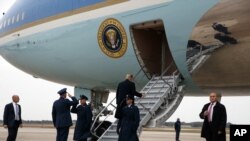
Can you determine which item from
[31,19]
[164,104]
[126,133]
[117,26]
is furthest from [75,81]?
[126,133]

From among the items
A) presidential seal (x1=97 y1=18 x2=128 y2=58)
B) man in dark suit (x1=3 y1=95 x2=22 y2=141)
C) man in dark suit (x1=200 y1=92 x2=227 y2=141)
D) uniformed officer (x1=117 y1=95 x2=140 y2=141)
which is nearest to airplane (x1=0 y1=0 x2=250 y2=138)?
presidential seal (x1=97 y1=18 x2=128 y2=58)

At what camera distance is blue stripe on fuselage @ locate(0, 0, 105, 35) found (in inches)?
520

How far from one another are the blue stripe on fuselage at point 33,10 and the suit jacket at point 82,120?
299cm

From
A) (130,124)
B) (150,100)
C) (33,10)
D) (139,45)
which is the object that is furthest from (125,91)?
(33,10)

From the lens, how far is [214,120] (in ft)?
28.6

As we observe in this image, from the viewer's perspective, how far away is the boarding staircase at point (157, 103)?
10.5 meters

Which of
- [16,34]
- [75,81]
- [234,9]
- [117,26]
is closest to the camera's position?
[234,9]

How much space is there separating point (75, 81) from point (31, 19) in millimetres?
2669

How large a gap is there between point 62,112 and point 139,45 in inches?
107

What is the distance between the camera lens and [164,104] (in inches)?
429

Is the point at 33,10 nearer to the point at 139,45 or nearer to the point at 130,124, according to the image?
the point at 139,45

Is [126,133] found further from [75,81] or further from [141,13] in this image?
[75,81]

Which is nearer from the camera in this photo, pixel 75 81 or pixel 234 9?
pixel 234 9

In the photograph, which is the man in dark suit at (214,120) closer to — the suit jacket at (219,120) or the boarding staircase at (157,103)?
the suit jacket at (219,120)
